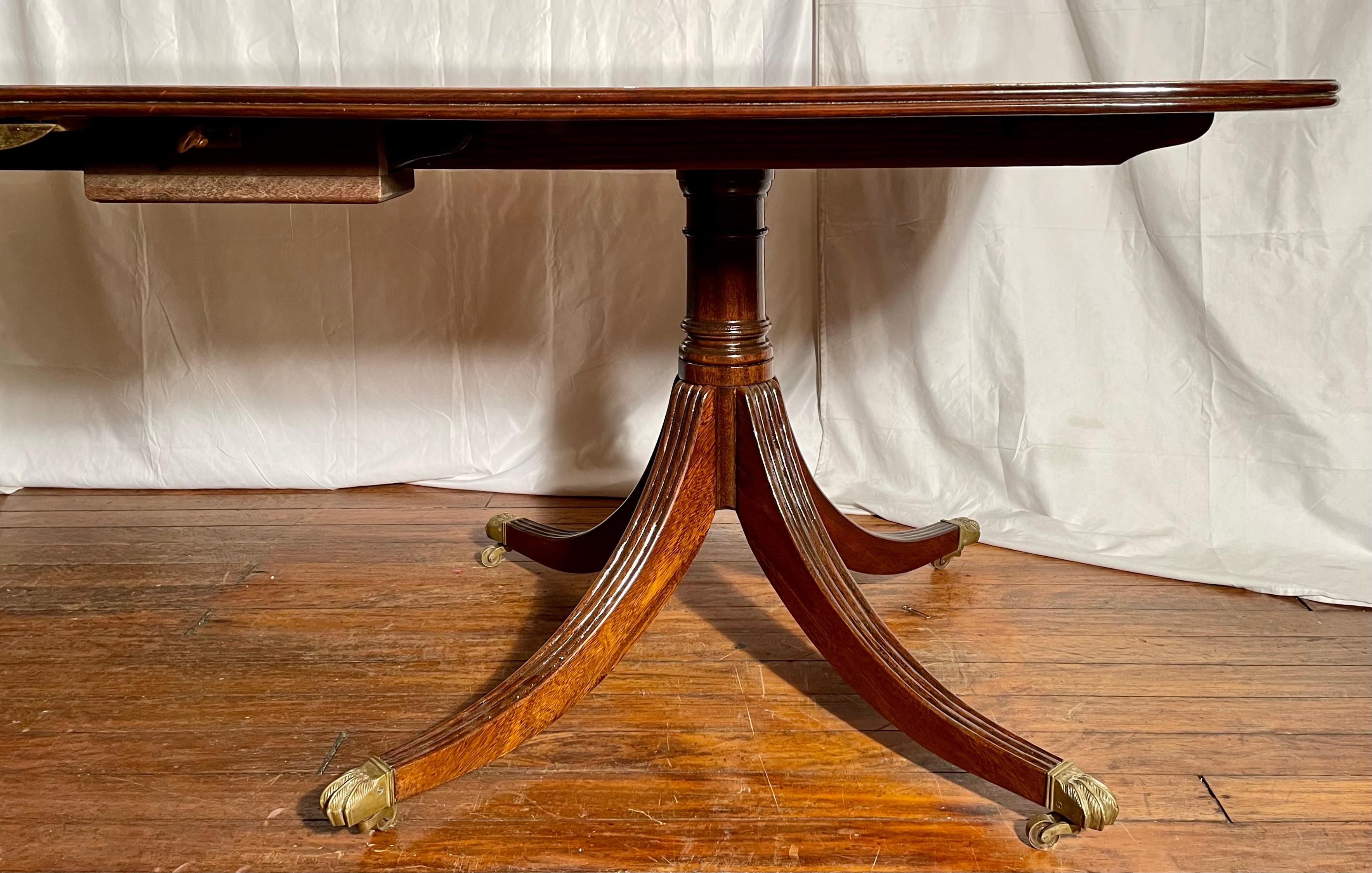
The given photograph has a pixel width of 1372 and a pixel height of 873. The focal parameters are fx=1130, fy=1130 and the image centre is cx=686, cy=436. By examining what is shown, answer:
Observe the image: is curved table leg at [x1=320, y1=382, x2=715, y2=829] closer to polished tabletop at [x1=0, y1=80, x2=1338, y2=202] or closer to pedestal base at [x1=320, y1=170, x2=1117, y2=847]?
pedestal base at [x1=320, y1=170, x2=1117, y2=847]

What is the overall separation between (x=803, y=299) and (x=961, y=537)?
0.54 metres

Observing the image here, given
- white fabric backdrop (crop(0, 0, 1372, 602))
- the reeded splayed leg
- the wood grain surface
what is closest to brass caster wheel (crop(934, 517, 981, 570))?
the reeded splayed leg

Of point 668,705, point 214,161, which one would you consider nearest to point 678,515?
point 668,705

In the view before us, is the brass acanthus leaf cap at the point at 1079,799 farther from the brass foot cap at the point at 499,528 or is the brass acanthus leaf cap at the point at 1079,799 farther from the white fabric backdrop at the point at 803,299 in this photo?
the brass foot cap at the point at 499,528

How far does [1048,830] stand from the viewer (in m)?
0.98

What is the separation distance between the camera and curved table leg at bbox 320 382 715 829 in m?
0.99

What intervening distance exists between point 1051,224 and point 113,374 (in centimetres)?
162

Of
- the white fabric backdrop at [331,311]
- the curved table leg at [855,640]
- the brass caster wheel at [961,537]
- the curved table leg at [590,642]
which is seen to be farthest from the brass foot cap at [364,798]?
the white fabric backdrop at [331,311]

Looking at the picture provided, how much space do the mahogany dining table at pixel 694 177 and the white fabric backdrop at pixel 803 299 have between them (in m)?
0.52

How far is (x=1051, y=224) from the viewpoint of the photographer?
171cm

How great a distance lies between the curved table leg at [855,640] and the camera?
988 millimetres

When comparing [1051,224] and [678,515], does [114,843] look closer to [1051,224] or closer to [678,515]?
[678,515]

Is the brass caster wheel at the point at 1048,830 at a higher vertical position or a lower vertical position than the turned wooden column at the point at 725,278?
lower

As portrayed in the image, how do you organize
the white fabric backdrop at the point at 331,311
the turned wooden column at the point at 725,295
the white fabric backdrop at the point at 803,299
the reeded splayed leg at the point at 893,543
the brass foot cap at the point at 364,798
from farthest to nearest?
1. the white fabric backdrop at the point at 331,311
2. the white fabric backdrop at the point at 803,299
3. the reeded splayed leg at the point at 893,543
4. the turned wooden column at the point at 725,295
5. the brass foot cap at the point at 364,798
